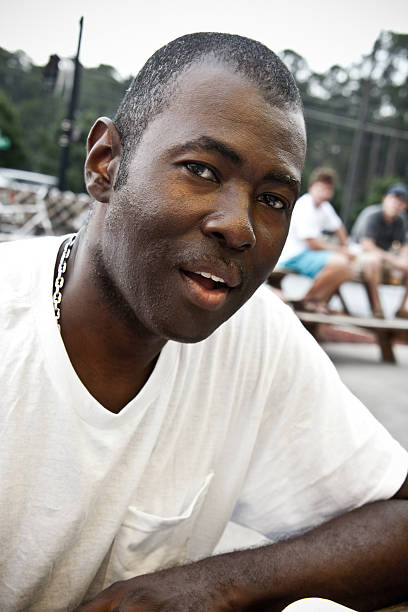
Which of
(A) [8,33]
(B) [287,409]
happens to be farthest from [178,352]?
(A) [8,33]

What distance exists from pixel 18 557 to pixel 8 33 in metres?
1.18

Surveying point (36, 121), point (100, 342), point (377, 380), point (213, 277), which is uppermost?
point (213, 277)

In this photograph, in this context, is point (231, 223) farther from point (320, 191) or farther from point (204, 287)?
point (320, 191)

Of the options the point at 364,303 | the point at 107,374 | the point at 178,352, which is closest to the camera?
the point at 107,374

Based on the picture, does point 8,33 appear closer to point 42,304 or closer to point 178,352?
point 42,304

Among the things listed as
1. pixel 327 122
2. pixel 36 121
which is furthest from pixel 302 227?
pixel 36 121

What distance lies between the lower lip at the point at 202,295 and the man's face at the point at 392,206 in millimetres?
7659

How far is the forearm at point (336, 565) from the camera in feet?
4.20

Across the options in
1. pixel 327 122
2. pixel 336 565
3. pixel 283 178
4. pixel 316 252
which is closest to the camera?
pixel 283 178

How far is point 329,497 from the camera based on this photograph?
149cm

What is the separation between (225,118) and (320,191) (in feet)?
20.9

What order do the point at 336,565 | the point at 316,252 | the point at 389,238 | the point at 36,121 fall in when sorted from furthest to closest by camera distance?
the point at 36,121, the point at 389,238, the point at 316,252, the point at 336,565

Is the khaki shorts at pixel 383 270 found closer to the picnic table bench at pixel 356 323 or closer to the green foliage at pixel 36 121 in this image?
the picnic table bench at pixel 356 323

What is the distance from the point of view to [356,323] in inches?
248
